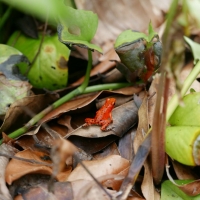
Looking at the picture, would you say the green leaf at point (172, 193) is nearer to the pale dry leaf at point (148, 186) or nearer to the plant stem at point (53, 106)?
the pale dry leaf at point (148, 186)

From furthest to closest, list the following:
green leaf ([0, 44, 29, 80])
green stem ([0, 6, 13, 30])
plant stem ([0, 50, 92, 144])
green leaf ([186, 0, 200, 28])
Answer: green stem ([0, 6, 13, 30]) < green leaf ([0, 44, 29, 80]) < plant stem ([0, 50, 92, 144]) < green leaf ([186, 0, 200, 28])

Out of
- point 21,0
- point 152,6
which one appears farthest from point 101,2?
point 21,0

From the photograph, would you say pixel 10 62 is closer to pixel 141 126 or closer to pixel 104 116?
pixel 104 116

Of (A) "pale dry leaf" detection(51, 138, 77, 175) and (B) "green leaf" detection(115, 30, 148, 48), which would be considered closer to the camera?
(A) "pale dry leaf" detection(51, 138, 77, 175)

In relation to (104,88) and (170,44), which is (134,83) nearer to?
(104,88)

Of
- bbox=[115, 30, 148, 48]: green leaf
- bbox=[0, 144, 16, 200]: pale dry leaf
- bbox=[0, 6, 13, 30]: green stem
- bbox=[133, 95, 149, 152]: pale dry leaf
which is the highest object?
bbox=[115, 30, 148, 48]: green leaf

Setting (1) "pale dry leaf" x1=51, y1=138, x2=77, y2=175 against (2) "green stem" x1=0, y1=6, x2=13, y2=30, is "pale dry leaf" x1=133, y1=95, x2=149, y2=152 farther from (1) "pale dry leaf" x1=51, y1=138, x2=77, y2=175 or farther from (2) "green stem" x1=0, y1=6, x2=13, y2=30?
(2) "green stem" x1=0, y1=6, x2=13, y2=30

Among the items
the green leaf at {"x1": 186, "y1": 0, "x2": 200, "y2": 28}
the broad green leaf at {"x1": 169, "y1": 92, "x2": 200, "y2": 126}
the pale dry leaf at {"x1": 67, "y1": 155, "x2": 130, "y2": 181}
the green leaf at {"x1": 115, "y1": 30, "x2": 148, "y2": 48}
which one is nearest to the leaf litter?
the pale dry leaf at {"x1": 67, "y1": 155, "x2": 130, "y2": 181}
